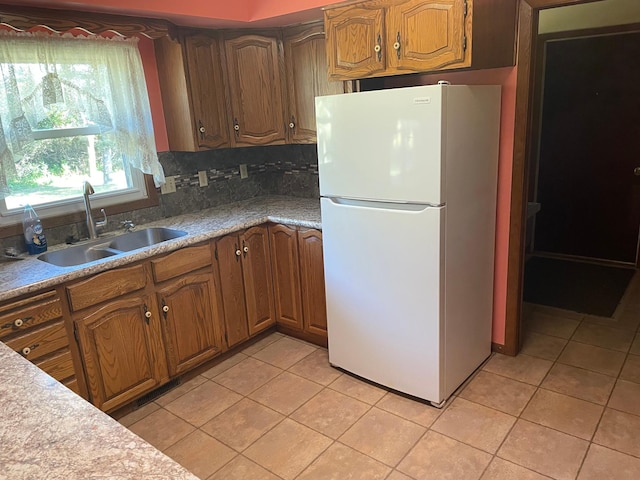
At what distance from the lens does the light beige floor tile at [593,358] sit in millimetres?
2670

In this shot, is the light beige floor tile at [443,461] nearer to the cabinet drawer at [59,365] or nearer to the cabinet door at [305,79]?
the cabinet drawer at [59,365]

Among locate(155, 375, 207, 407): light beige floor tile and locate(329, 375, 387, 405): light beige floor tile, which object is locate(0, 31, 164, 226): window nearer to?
locate(155, 375, 207, 407): light beige floor tile

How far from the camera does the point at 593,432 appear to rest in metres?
2.16

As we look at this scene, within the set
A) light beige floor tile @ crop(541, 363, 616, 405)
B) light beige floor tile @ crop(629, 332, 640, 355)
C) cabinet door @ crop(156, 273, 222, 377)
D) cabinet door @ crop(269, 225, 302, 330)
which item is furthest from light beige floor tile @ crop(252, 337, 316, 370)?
light beige floor tile @ crop(629, 332, 640, 355)

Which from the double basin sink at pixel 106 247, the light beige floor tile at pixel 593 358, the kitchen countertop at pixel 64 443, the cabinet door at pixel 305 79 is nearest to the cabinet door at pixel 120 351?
the double basin sink at pixel 106 247

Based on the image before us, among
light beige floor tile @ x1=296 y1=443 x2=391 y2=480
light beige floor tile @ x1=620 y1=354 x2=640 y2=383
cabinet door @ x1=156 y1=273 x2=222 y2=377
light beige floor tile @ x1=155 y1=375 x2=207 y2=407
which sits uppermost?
cabinet door @ x1=156 y1=273 x2=222 y2=377

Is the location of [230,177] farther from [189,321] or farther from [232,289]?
[189,321]

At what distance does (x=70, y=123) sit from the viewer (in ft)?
8.59

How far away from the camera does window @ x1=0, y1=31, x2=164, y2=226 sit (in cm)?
234

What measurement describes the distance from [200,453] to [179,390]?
0.58m

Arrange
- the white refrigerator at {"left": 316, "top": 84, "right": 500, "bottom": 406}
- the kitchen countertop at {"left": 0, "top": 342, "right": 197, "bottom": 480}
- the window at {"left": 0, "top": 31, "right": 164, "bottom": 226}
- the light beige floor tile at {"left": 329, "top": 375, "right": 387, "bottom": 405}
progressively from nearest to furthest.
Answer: the kitchen countertop at {"left": 0, "top": 342, "right": 197, "bottom": 480}, the white refrigerator at {"left": 316, "top": 84, "right": 500, "bottom": 406}, the window at {"left": 0, "top": 31, "right": 164, "bottom": 226}, the light beige floor tile at {"left": 329, "top": 375, "right": 387, "bottom": 405}

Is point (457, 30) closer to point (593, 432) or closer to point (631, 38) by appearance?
point (593, 432)

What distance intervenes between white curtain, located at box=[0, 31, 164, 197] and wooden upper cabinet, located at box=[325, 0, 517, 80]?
3.76 ft

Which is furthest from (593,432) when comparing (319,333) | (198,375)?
(198,375)
